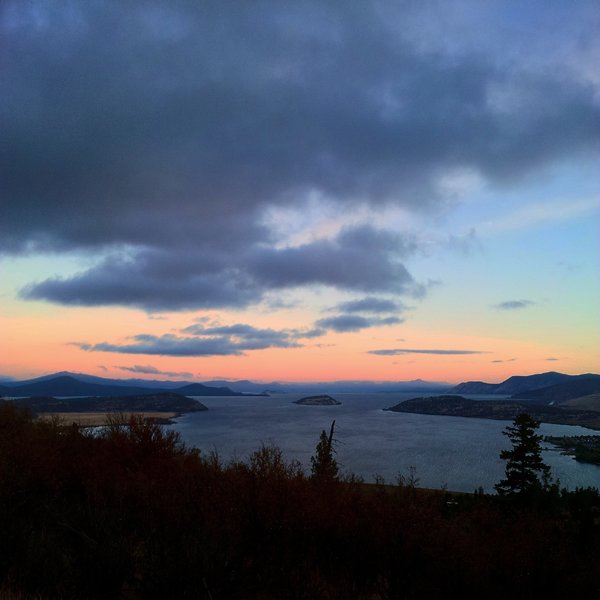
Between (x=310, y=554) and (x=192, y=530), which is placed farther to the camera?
(x=310, y=554)

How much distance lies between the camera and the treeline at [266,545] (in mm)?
8758

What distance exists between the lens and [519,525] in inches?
504

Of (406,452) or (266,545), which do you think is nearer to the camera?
(266,545)

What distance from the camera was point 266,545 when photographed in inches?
488

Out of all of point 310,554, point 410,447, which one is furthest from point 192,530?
point 410,447

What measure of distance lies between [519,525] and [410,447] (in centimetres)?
9812

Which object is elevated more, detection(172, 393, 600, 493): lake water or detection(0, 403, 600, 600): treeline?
detection(0, 403, 600, 600): treeline

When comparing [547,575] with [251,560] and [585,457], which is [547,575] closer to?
[251,560]

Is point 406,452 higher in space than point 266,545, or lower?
lower

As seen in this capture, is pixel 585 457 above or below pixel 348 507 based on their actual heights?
below

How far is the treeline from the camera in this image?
8.76m

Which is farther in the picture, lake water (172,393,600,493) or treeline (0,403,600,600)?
lake water (172,393,600,493)

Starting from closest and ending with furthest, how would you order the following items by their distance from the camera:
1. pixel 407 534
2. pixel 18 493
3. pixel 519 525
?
pixel 407 534 → pixel 519 525 → pixel 18 493

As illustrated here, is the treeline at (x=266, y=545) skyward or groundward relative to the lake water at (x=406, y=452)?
skyward
